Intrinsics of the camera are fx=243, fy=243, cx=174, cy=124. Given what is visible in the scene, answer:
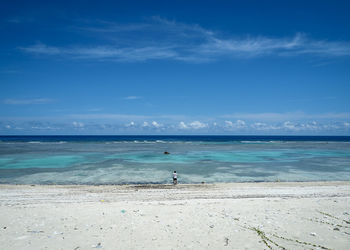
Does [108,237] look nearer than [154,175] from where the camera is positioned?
Yes

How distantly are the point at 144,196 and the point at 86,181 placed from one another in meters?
7.84

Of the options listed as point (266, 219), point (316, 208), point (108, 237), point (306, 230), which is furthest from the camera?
point (316, 208)

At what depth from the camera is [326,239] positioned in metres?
6.97

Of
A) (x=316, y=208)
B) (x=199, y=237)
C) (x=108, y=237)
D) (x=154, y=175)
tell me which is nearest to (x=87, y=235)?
(x=108, y=237)

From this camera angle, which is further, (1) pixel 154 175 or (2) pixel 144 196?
(1) pixel 154 175

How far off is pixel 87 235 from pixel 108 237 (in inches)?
26.2

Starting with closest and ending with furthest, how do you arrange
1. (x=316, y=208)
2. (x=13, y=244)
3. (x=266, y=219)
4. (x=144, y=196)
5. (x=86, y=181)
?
(x=13, y=244) → (x=266, y=219) → (x=316, y=208) → (x=144, y=196) → (x=86, y=181)

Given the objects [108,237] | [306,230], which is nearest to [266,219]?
[306,230]

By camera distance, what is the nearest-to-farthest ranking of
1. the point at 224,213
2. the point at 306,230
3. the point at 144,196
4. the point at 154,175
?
the point at 306,230, the point at 224,213, the point at 144,196, the point at 154,175

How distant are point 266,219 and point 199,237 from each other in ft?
9.51

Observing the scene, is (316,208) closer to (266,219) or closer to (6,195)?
(266,219)

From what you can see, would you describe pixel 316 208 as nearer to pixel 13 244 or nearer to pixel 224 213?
pixel 224 213

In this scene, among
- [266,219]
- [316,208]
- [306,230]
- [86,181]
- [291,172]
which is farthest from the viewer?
[291,172]

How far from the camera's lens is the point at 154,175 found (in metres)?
21.4
